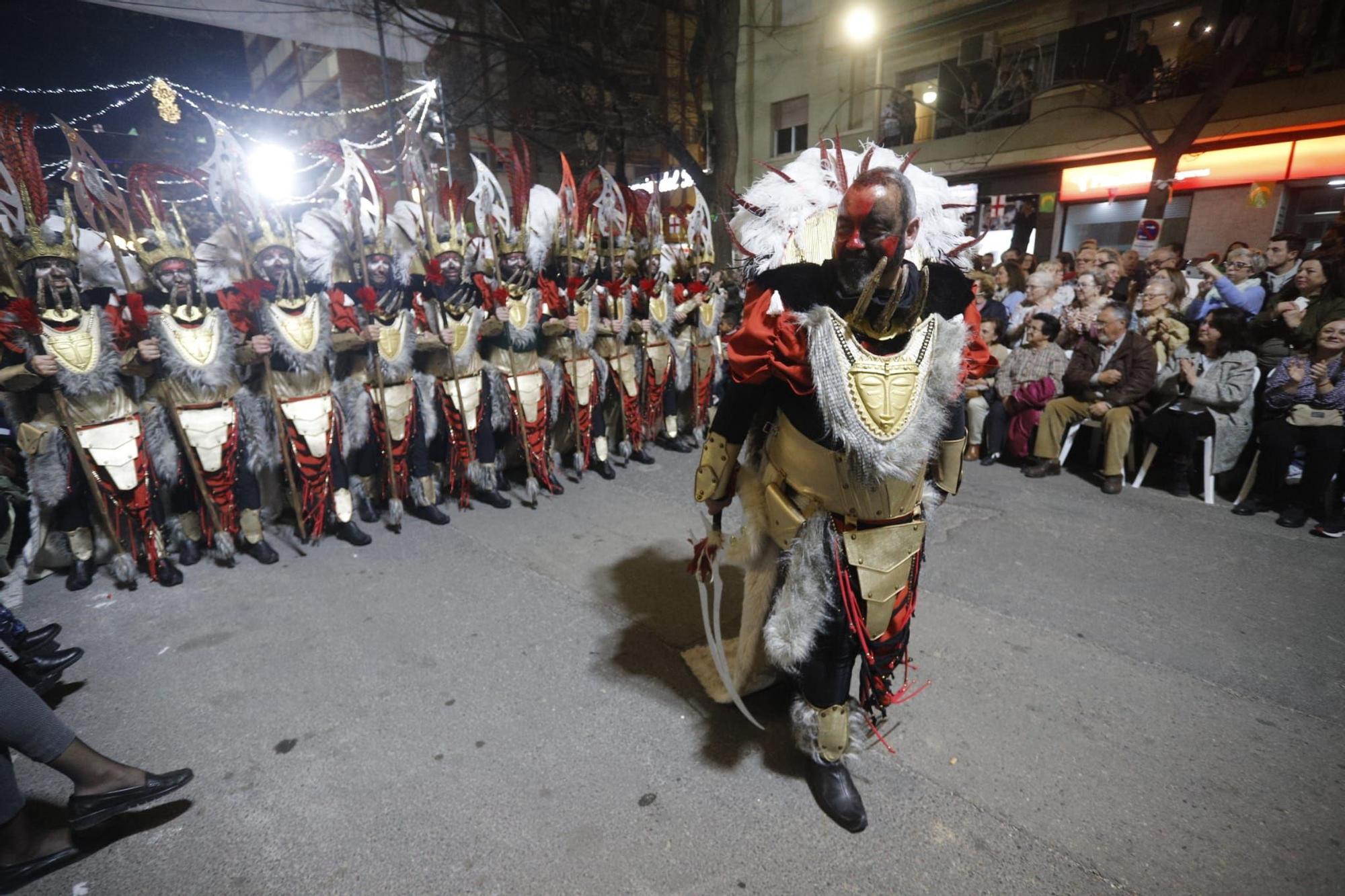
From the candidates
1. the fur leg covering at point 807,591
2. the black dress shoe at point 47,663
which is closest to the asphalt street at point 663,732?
the black dress shoe at point 47,663

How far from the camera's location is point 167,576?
11.2 feet

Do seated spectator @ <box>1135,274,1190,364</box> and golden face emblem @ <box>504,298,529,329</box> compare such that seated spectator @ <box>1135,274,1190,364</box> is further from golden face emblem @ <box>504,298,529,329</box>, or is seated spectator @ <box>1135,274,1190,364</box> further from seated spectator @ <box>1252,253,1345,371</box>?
golden face emblem @ <box>504,298,529,329</box>

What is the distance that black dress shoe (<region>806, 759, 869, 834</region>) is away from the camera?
184 cm

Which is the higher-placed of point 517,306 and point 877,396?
point 517,306

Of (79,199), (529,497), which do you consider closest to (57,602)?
(79,199)

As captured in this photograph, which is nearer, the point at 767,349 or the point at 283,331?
the point at 767,349

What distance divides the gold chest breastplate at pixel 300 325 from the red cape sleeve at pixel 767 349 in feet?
9.70

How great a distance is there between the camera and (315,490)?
3791 millimetres

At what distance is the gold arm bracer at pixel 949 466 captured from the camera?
6.21 ft

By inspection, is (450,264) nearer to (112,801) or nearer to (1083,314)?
(112,801)

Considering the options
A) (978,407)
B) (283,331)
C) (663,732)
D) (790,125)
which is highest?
(790,125)

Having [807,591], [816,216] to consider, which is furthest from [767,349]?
[807,591]

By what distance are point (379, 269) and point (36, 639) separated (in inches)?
98.9

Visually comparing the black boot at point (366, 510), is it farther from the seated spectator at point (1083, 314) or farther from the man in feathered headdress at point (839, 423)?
the seated spectator at point (1083, 314)
